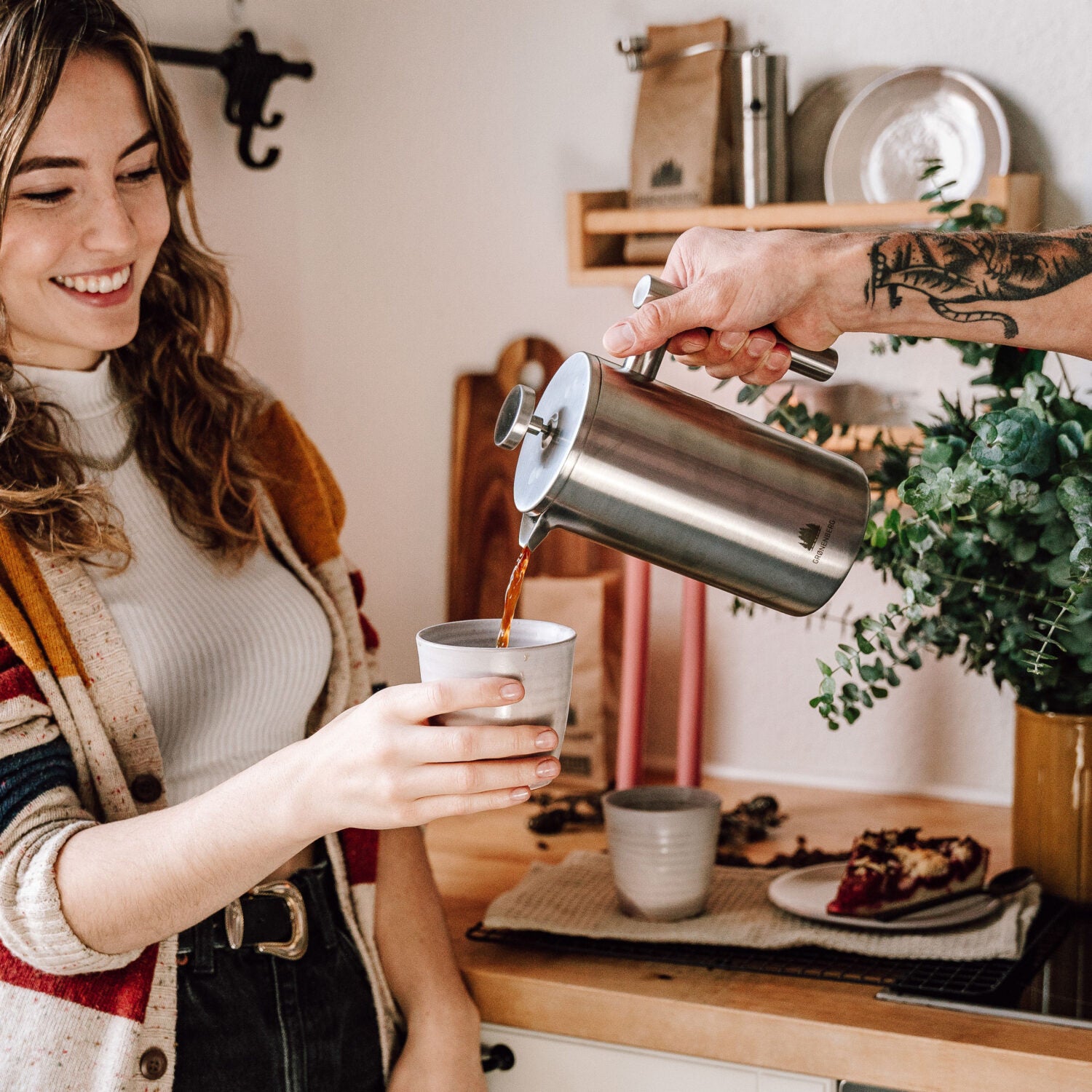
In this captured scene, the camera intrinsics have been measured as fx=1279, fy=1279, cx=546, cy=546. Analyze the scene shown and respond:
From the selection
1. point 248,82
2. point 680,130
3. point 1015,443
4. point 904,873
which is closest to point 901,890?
point 904,873

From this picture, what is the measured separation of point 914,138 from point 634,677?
75cm

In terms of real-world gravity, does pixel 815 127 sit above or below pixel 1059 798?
above

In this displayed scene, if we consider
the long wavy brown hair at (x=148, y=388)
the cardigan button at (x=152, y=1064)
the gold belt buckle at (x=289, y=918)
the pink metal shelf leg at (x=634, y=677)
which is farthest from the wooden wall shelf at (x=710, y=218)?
the cardigan button at (x=152, y=1064)

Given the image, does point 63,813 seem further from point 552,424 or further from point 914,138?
point 914,138

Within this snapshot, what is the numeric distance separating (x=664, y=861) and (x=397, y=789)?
0.50m

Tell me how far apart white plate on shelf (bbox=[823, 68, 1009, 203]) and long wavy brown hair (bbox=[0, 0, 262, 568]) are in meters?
0.78

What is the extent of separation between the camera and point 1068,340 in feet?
3.34

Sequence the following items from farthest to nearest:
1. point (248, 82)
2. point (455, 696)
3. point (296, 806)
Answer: point (248, 82) → point (296, 806) → point (455, 696)

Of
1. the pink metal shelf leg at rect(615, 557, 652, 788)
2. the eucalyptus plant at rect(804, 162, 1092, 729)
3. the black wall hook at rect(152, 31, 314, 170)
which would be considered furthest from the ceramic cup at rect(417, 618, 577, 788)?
the black wall hook at rect(152, 31, 314, 170)

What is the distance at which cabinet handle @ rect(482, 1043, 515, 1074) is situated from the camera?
124cm

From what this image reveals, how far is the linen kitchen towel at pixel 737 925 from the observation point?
1.21m

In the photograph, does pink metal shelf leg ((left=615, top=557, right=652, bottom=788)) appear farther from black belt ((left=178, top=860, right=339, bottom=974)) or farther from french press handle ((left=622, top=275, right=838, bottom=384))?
french press handle ((left=622, top=275, right=838, bottom=384))

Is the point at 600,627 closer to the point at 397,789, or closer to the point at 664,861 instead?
the point at 664,861

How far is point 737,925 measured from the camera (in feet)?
4.18
